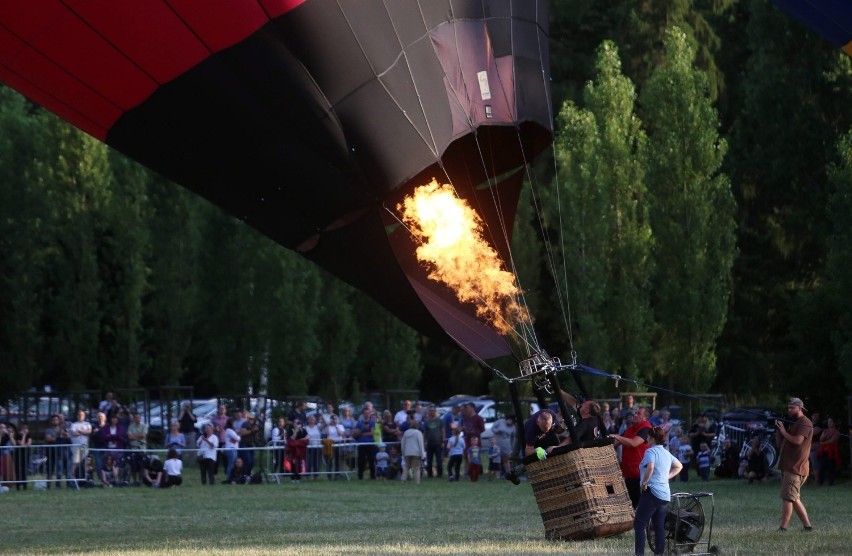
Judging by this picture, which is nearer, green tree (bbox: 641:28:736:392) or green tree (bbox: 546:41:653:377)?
green tree (bbox: 641:28:736:392)

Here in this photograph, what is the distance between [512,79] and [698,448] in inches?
422

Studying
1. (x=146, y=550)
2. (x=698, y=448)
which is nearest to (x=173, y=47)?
(x=146, y=550)

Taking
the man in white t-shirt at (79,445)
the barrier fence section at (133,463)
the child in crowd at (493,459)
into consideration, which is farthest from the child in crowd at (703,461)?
the man in white t-shirt at (79,445)

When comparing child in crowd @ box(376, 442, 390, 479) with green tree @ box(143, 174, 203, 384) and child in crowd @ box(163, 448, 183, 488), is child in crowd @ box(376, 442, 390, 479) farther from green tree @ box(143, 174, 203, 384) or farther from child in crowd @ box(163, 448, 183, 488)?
green tree @ box(143, 174, 203, 384)

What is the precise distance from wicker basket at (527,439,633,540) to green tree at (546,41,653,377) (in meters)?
15.7

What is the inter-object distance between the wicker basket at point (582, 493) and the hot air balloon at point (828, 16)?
4.27m

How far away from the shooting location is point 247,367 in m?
34.2

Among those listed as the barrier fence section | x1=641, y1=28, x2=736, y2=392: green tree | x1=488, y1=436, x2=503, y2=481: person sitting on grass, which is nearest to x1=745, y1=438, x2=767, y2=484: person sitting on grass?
x1=488, y1=436, x2=503, y2=481: person sitting on grass

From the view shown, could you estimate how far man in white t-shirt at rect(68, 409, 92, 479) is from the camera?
2212cm

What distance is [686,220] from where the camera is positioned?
92.3 feet

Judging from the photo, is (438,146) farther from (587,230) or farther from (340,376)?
(340,376)

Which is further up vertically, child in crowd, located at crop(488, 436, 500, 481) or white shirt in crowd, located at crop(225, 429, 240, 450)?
white shirt in crowd, located at crop(225, 429, 240, 450)

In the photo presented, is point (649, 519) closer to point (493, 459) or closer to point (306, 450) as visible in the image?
point (493, 459)

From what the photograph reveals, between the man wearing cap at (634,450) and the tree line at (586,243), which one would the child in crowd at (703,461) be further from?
the man wearing cap at (634,450)
